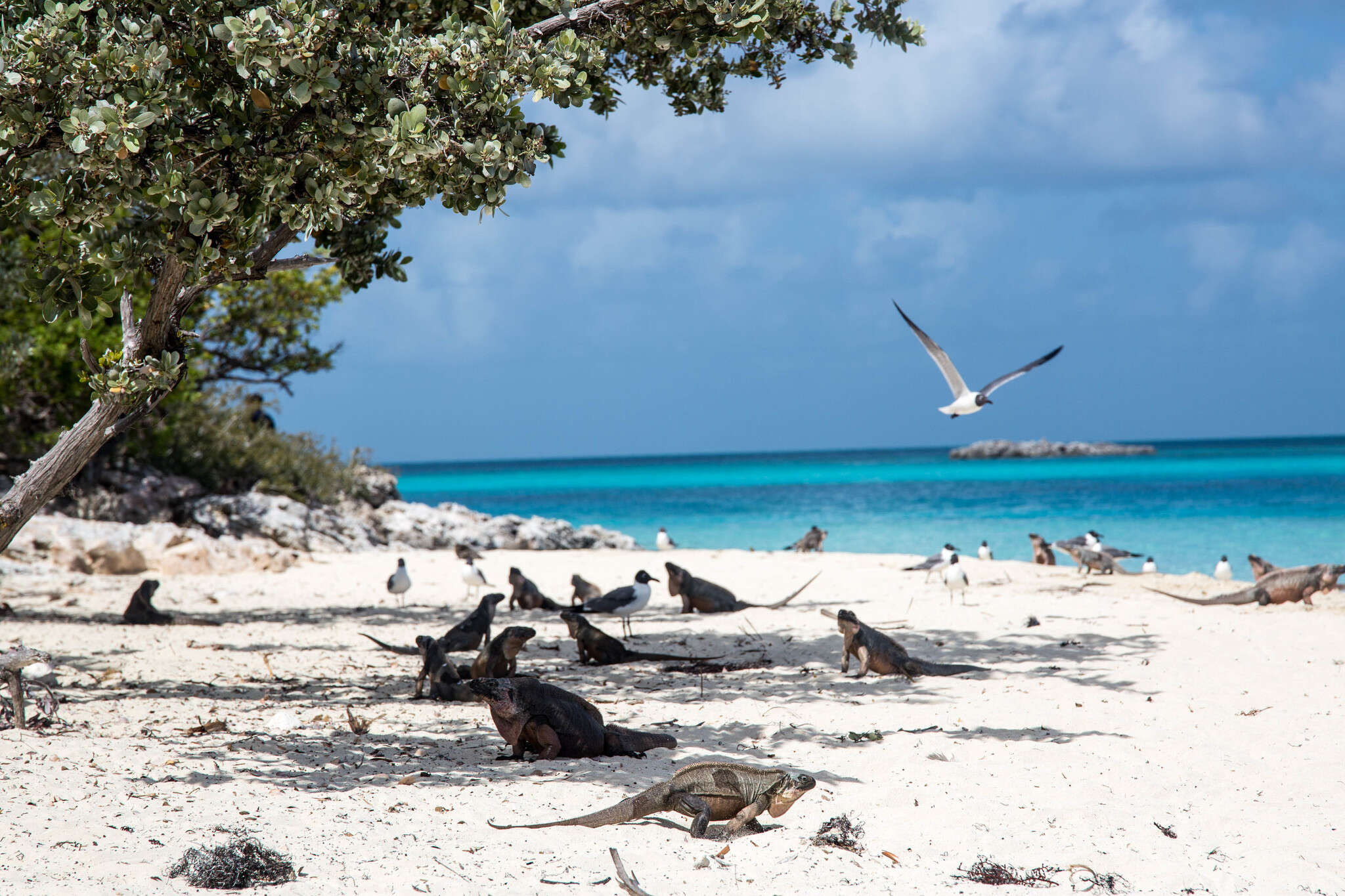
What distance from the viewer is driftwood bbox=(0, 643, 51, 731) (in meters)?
5.72

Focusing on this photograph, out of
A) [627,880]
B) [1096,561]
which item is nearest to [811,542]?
[1096,561]

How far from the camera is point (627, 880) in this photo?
12.5ft

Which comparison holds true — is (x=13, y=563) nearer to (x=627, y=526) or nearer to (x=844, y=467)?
(x=627, y=526)

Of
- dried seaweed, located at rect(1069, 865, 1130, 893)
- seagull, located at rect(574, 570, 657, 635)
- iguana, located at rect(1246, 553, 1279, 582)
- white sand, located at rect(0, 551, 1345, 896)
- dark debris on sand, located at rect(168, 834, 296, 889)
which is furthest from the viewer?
iguana, located at rect(1246, 553, 1279, 582)

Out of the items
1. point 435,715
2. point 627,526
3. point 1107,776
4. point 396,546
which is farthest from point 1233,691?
point 627,526

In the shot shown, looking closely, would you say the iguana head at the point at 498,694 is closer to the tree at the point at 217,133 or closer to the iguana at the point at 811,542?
the tree at the point at 217,133

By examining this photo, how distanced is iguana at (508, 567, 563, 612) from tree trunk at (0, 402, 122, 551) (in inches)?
249

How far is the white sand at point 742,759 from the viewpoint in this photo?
4121 millimetres

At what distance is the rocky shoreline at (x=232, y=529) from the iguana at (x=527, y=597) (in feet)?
17.1

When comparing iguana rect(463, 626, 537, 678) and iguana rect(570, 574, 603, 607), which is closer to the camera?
iguana rect(463, 626, 537, 678)

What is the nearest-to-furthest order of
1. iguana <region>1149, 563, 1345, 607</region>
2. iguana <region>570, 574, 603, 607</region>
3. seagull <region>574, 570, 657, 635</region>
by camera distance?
seagull <region>574, 570, 657, 635</region> → iguana <region>1149, 563, 1345, 607</region> → iguana <region>570, 574, 603, 607</region>

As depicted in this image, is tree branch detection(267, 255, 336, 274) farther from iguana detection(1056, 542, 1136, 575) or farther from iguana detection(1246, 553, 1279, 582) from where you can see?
iguana detection(1246, 553, 1279, 582)

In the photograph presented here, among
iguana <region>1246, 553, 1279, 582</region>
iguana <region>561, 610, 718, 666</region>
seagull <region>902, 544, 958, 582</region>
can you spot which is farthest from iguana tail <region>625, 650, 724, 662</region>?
iguana <region>1246, 553, 1279, 582</region>

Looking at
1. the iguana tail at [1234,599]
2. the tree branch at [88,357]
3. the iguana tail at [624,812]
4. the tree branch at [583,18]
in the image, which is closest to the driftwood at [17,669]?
the tree branch at [88,357]
